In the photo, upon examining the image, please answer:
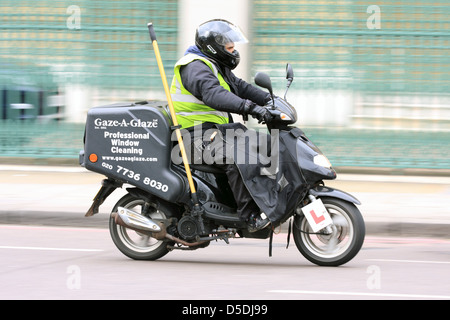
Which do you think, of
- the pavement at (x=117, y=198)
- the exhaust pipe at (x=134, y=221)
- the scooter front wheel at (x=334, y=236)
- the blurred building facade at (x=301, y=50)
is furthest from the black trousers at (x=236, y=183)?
the blurred building facade at (x=301, y=50)

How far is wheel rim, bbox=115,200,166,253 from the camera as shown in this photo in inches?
295

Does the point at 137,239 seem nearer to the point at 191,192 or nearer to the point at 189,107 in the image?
the point at 191,192

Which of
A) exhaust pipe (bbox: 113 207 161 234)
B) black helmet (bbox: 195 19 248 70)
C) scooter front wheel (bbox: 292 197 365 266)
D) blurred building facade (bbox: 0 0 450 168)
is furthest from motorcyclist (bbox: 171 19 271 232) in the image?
blurred building facade (bbox: 0 0 450 168)

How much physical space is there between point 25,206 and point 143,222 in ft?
10.7

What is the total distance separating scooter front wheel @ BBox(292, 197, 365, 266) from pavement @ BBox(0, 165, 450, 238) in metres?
2.27

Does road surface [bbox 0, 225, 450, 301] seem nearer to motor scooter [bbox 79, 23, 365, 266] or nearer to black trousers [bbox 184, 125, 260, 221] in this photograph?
motor scooter [bbox 79, 23, 365, 266]

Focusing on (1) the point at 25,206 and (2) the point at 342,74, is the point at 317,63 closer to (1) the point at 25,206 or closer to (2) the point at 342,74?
(2) the point at 342,74

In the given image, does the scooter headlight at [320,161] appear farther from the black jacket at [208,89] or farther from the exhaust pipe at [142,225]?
the exhaust pipe at [142,225]

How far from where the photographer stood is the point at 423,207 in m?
10.4

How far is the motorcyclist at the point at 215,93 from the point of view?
6.90 meters

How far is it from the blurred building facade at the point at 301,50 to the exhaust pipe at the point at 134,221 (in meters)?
5.88

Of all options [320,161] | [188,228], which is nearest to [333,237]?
[320,161]
